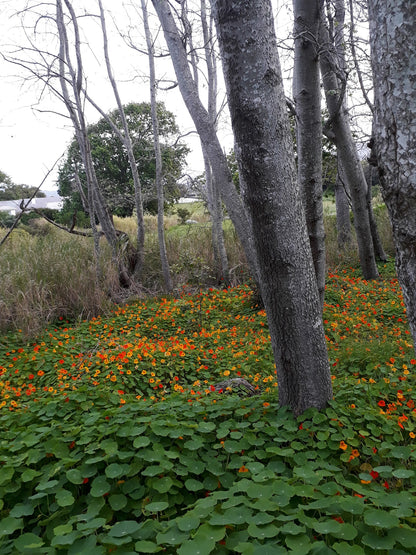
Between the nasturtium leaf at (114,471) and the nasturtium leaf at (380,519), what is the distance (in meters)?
1.13

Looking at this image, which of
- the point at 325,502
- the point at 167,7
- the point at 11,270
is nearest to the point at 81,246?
the point at 11,270

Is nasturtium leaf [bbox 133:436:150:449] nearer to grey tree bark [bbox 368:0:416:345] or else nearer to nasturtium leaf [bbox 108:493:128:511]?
nasturtium leaf [bbox 108:493:128:511]

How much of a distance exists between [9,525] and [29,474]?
0.37 metres

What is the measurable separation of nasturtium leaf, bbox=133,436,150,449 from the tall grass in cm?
384

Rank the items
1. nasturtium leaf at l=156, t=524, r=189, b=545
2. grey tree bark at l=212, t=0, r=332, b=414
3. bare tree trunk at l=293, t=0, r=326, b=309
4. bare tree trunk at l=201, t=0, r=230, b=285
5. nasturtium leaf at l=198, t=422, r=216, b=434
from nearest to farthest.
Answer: nasturtium leaf at l=156, t=524, r=189, b=545 < grey tree bark at l=212, t=0, r=332, b=414 < nasturtium leaf at l=198, t=422, r=216, b=434 < bare tree trunk at l=293, t=0, r=326, b=309 < bare tree trunk at l=201, t=0, r=230, b=285

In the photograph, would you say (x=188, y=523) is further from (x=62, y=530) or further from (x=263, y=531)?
(x=62, y=530)

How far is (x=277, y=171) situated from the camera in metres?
2.40

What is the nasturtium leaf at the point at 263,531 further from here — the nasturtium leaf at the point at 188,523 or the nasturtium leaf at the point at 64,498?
the nasturtium leaf at the point at 64,498

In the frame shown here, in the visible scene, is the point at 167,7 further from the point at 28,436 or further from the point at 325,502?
the point at 325,502

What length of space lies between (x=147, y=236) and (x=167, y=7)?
4.98 m

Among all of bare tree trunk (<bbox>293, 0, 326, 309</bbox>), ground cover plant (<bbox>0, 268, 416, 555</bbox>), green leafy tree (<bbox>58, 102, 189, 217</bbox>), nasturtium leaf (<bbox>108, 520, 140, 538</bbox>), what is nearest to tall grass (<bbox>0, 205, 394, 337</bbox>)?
ground cover plant (<bbox>0, 268, 416, 555</bbox>)

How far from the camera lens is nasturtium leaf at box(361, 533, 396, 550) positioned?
4.62 feet

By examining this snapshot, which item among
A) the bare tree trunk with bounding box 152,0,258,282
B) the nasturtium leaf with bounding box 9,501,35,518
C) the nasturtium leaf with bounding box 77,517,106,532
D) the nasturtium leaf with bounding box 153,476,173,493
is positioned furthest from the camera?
the bare tree trunk with bounding box 152,0,258,282

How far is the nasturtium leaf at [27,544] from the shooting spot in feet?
5.08
